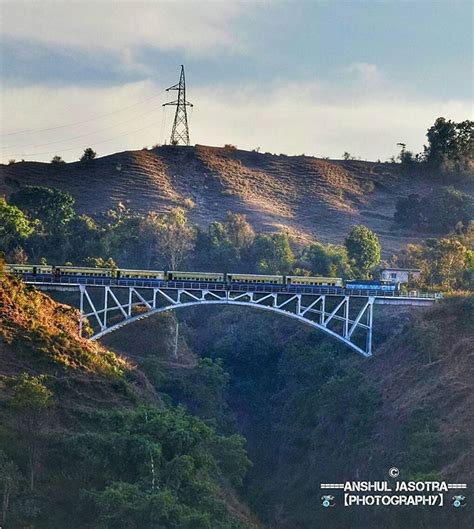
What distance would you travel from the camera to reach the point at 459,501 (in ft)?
207

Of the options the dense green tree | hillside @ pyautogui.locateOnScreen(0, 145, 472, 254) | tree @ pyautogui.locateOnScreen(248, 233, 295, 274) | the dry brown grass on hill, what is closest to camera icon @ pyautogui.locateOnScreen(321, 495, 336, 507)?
the dry brown grass on hill

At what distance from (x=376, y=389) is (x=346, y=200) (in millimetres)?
86435

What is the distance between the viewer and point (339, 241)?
146 meters

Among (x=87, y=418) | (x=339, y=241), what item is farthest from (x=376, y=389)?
(x=339, y=241)

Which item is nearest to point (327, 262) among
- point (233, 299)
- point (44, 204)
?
point (233, 299)

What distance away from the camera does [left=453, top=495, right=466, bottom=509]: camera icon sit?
63.1m

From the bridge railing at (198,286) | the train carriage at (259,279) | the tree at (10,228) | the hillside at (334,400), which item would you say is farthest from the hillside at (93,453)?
the tree at (10,228)

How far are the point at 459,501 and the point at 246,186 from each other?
109 metres

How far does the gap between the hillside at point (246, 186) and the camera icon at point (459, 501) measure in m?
82.4

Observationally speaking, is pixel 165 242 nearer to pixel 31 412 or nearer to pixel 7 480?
pixel 31 412

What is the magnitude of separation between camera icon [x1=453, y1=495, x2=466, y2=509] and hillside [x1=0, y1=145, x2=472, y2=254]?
82386 millimetres

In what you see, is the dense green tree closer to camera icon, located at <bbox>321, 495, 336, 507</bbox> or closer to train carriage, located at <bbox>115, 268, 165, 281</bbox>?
train carriage, located at <bbox>115, 268, 165, 281</bbox>

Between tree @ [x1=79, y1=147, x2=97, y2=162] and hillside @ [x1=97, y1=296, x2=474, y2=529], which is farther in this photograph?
tree @ [x1=79, y1=147, x2=97, y2=162]

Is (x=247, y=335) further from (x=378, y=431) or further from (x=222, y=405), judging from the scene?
(x=378, y=431)
